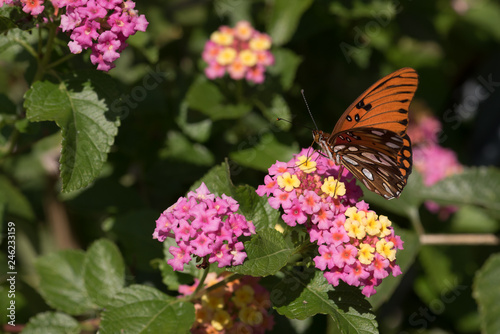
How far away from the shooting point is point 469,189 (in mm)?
2807

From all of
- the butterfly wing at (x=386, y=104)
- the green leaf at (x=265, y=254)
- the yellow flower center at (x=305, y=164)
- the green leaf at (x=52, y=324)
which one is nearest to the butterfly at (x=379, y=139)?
the butterfly wing at (x=386, y=104)

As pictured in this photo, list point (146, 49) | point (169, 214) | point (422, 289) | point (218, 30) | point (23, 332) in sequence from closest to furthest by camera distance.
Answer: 1. point (169, 214)
2. point (23, 332)
3. point (146, 49)
4. point (218, 30)
5. point (422, 289)

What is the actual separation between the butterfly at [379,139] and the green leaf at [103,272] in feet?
2.91

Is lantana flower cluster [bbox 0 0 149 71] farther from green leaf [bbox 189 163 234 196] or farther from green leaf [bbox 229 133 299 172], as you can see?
green leaf [bbox 229 133 299 172]

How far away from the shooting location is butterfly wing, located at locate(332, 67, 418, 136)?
1788 mm

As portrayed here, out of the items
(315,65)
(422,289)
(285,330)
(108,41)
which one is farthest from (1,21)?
(422,289)

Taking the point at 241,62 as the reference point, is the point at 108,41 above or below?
above

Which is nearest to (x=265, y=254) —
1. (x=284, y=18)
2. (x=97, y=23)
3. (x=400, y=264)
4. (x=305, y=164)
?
(x=305, y=164)

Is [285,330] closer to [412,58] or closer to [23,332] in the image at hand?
[23,332]

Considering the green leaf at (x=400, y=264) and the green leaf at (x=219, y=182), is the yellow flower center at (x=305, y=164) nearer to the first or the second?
the green leaf at (x=219, y=182)

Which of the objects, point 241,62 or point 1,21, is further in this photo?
point 241,62

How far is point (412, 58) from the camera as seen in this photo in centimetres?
380

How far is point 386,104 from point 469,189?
4.04 feet

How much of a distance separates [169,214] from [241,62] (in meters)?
1.24
